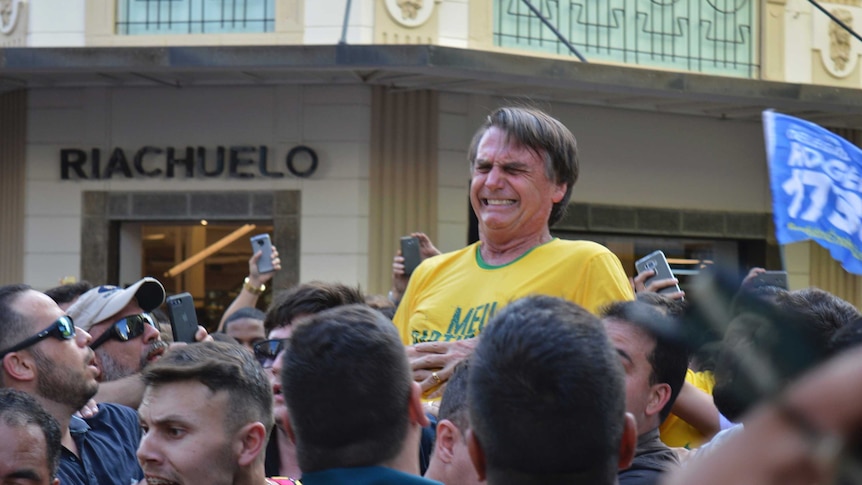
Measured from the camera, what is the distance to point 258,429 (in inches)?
133

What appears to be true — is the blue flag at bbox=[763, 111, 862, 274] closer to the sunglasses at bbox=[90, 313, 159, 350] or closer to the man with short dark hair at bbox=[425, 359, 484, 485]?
the man with short dark hair at bbox=[425, 359, 484, 485]

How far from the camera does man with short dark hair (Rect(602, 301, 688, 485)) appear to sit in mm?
3477

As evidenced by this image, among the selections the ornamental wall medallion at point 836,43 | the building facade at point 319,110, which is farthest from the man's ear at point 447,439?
the ornamental wall medallion at point 836,43

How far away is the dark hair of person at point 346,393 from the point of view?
2.34 metres

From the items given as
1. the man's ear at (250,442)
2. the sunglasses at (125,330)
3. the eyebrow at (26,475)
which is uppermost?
the sunglasses at (125,330)

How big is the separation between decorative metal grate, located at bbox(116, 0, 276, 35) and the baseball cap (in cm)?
761

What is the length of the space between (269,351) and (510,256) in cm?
124

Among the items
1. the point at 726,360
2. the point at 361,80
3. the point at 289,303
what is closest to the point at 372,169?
the point at 361,80

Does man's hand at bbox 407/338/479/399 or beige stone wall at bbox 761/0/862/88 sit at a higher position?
beige stone wall at bbox 761/0/862/88

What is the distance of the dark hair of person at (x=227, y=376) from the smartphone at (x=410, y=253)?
4.30 metres

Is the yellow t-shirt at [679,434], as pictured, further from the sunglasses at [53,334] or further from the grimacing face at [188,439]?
the sunglasses at [53,334]

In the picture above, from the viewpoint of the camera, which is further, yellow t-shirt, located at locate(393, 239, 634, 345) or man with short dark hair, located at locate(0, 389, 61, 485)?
yellow t-shirt, located at locate(393, 239, 634, 345)

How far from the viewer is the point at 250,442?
3.37 meters

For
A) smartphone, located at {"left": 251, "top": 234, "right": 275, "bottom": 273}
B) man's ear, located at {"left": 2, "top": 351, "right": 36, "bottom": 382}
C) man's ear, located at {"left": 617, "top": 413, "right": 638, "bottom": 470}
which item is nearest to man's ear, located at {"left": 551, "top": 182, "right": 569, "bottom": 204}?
man's ear, located at {"left": 2, "top": 351, "right": 36, "bottom": 382}
